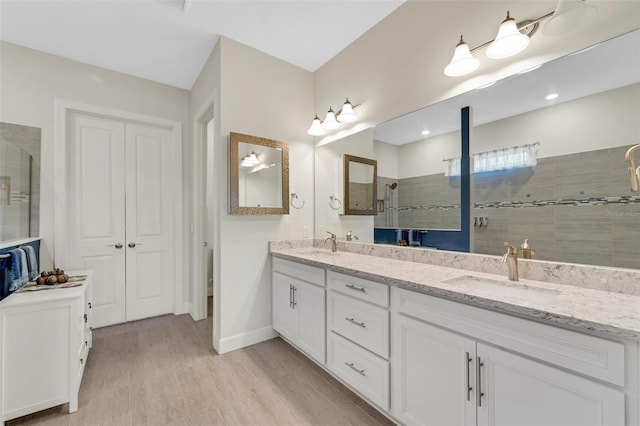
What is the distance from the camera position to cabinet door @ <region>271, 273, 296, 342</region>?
242cm

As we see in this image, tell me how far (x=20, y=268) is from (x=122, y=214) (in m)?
1.21

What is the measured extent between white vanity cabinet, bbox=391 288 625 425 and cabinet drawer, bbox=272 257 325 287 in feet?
2.34

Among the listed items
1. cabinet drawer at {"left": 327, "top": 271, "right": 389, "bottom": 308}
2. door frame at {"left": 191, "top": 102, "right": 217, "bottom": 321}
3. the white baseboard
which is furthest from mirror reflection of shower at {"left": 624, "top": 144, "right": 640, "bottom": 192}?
door frame at {"left": 191, "top": 102, "right": 217, "bottom": 321}

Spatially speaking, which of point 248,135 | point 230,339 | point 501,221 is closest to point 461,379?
point 501,221

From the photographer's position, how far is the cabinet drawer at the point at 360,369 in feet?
5.20

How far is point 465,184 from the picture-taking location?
181cm

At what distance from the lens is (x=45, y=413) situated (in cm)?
174

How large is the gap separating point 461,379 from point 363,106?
219cm

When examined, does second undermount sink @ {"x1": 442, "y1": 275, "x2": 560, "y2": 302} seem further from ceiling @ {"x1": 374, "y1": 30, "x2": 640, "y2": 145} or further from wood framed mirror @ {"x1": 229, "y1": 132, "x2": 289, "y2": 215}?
wood framed mirror @ {"x1": 229, "y1": 132, "x2": 289, "y2": 215}

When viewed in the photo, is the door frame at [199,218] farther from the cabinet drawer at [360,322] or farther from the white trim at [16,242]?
the cabinet drawer at [360,322]

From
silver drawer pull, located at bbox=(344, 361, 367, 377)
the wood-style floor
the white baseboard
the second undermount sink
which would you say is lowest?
the wood-style floor

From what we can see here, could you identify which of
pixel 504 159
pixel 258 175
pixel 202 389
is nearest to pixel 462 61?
pixel 504 159

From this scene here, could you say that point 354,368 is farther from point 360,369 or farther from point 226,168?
point 226,168

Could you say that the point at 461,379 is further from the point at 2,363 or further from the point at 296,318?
the point at 2,363
